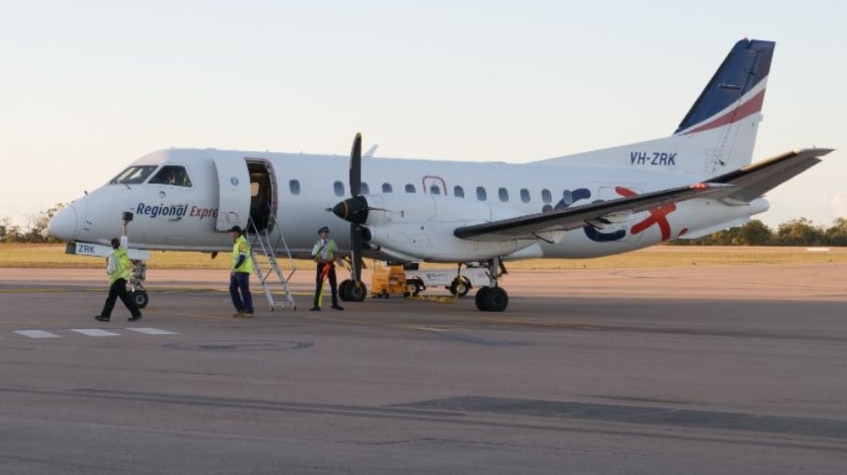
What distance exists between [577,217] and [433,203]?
3.29 metres

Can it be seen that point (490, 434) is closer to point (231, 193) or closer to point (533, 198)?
point (231, 193)

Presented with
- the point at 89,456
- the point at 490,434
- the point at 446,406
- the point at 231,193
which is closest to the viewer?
the point at 89,456

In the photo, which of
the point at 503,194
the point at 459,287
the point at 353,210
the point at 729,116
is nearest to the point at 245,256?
the point at 353,210

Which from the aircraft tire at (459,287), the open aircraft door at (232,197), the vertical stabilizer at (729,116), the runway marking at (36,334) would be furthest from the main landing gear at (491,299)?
the runway marking at (36,334)

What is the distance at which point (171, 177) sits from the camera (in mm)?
28406

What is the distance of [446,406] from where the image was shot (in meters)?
11.8

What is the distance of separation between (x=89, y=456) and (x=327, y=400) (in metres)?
3.64

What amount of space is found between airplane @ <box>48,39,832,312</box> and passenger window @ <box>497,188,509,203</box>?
0.03 meters

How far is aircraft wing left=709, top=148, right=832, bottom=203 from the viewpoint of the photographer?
26297mm

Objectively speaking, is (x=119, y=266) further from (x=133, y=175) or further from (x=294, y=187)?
(x=294, y=187)

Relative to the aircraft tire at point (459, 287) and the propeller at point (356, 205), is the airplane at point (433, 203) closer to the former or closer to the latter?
the propeller at point (356, 205)

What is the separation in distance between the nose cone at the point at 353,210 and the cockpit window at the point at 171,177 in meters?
3.77

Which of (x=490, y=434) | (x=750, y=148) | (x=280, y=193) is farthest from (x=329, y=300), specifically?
(x=490, y=434)

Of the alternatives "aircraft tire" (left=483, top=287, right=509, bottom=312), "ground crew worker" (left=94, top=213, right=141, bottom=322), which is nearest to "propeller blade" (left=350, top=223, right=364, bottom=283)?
"aircraft tire" (left=483, top=287, right=509, bottom=312)
